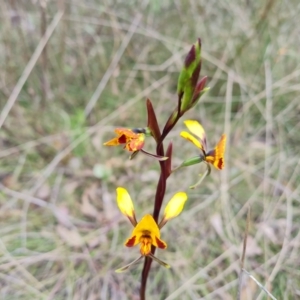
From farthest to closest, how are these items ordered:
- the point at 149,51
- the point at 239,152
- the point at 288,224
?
the point at 149,51, the point at 239,152, the point at 288,224

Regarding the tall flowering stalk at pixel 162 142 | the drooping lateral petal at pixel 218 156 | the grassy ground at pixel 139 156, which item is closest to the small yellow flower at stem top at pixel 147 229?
the tall flowering stalk at pixel 162 142

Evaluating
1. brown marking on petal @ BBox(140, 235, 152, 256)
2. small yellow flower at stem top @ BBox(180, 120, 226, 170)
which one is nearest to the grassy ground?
brown marking on petal @ BBox(140, 235, 152, 256)

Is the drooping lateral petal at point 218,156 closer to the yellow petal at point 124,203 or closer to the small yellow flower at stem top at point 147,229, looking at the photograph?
the small yellow flower at stem top at point 147,229

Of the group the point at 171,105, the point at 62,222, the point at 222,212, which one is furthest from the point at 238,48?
the point at 62,222

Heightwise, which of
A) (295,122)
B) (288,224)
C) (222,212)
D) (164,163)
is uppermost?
(295,122)

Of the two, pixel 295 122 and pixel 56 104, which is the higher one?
pixel 56 104

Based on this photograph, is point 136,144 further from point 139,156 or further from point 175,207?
point 139,156

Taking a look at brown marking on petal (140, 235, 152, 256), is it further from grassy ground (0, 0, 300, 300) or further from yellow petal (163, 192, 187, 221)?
grassy ground (0, 0, 300, 300)

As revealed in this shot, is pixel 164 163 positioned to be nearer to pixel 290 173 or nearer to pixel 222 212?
pixel 222 212

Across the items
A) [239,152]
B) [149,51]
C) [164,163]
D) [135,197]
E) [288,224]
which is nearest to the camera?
[164,163]
